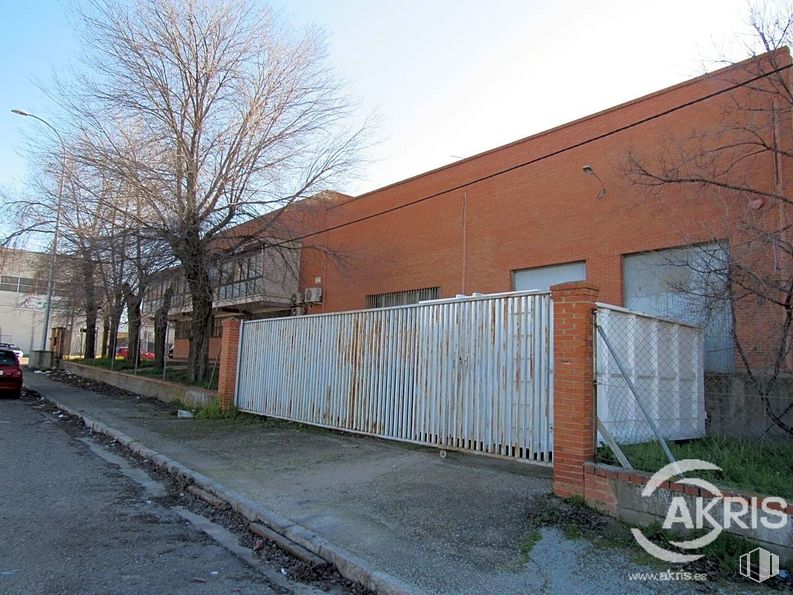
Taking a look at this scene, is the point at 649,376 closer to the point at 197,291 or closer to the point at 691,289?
the point at 691,289

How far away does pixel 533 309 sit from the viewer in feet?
22.2

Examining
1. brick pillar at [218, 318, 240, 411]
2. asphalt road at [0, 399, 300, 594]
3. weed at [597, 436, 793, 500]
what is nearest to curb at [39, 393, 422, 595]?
asphalt road at [0, 399, 300, 594]

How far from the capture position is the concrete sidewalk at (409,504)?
4004 millimetres

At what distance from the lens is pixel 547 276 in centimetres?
1436

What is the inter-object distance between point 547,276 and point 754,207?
208 inches

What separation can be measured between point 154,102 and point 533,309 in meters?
13.0

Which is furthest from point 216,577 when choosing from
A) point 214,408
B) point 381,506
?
point 214,408

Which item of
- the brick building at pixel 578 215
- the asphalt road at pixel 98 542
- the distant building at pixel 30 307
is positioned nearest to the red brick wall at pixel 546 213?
the brick building at pixel 578 215

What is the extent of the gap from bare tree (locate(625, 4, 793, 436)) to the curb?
6249 millimetres

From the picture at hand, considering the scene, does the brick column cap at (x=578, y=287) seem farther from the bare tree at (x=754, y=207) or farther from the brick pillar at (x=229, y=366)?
the brick pillar at (x=229, y=366)

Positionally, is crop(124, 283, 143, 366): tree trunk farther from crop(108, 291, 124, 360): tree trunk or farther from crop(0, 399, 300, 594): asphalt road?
crop(0, 399, 300, 594): asphalt road

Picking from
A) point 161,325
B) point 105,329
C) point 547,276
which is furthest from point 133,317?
point 547,276

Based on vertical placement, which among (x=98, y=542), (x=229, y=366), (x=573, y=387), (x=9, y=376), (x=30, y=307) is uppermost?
(x=30, y=307)

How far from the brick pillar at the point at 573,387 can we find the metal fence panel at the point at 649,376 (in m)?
0.28
